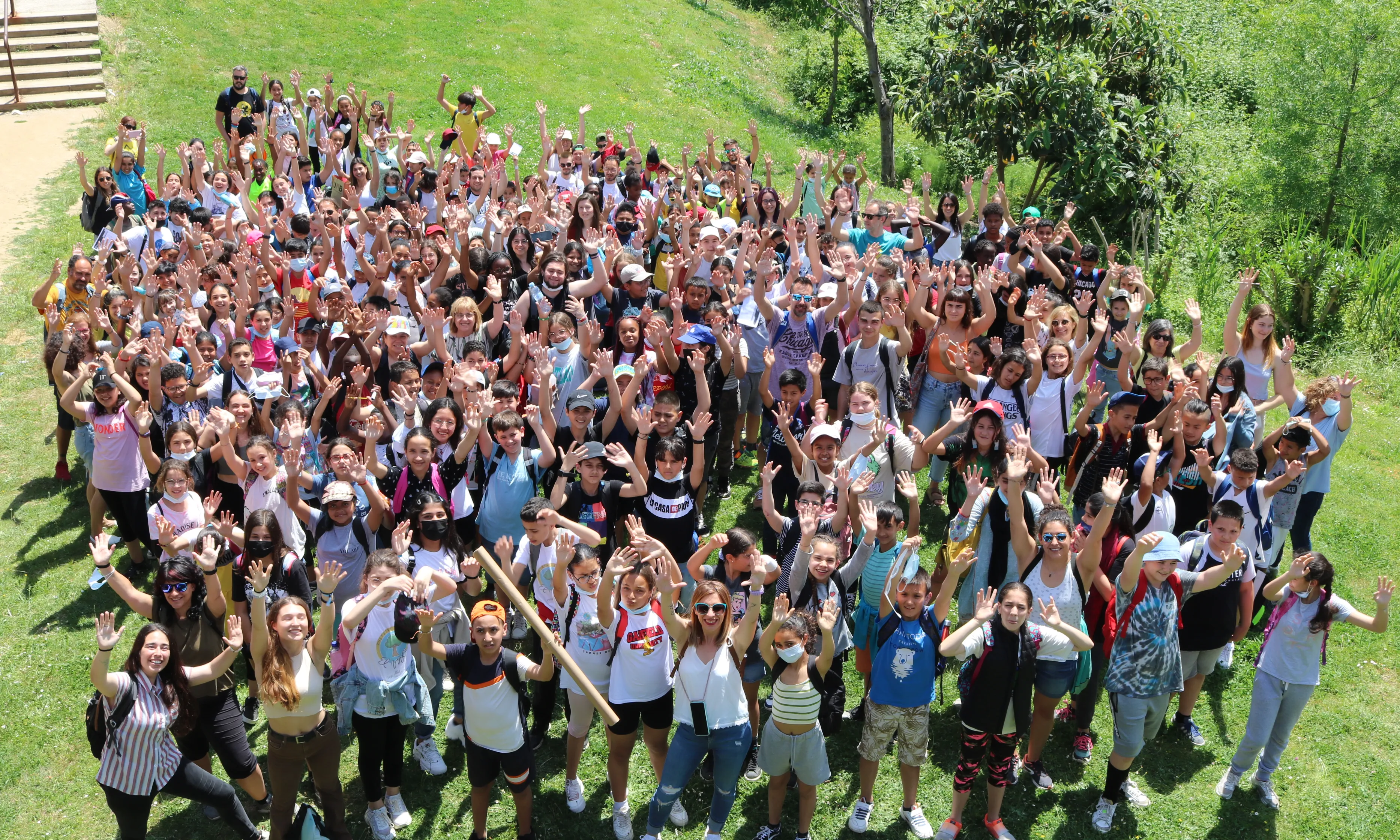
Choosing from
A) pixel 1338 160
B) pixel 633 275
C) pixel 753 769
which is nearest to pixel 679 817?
pixel 753 769

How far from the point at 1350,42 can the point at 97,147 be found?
22.5 metres

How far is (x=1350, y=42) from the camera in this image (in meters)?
18.3

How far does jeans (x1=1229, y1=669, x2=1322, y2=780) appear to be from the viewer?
6.89 meters

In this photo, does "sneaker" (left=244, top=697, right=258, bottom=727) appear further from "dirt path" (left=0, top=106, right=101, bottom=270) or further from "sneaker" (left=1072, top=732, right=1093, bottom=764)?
"dirt path" (left=0, top=106, right=101, bottom=270)

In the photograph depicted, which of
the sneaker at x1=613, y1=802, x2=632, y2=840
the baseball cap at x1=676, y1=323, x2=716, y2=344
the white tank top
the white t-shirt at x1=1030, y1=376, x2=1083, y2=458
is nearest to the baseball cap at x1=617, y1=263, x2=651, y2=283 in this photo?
the baseball cap at x1=676, y1=323, x2=716, y2=344

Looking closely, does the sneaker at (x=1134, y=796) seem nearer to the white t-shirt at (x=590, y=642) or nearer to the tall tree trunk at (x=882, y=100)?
the white t-shirt at (x=590, y=642)

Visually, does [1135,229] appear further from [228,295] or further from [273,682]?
[273,682]

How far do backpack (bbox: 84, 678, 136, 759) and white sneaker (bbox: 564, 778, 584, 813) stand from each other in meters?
2.73

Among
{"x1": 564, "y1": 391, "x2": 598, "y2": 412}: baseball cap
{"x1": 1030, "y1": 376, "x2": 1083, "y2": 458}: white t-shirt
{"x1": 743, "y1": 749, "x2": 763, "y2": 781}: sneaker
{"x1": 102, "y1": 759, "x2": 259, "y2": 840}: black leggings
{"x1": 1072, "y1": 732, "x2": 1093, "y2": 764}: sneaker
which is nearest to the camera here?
{"x1": 102, "y1": 759, "x2": 259, "y2": 840}: black leggings

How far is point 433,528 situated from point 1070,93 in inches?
530

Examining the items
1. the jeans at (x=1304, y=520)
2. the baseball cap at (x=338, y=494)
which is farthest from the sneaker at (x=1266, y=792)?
the baseball cap at (x=338, y=494)

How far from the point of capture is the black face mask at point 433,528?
23.6 feet

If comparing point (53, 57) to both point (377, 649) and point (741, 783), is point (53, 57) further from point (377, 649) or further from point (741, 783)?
point (741, 783)

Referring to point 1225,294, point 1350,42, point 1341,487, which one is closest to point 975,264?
point 1341,487
